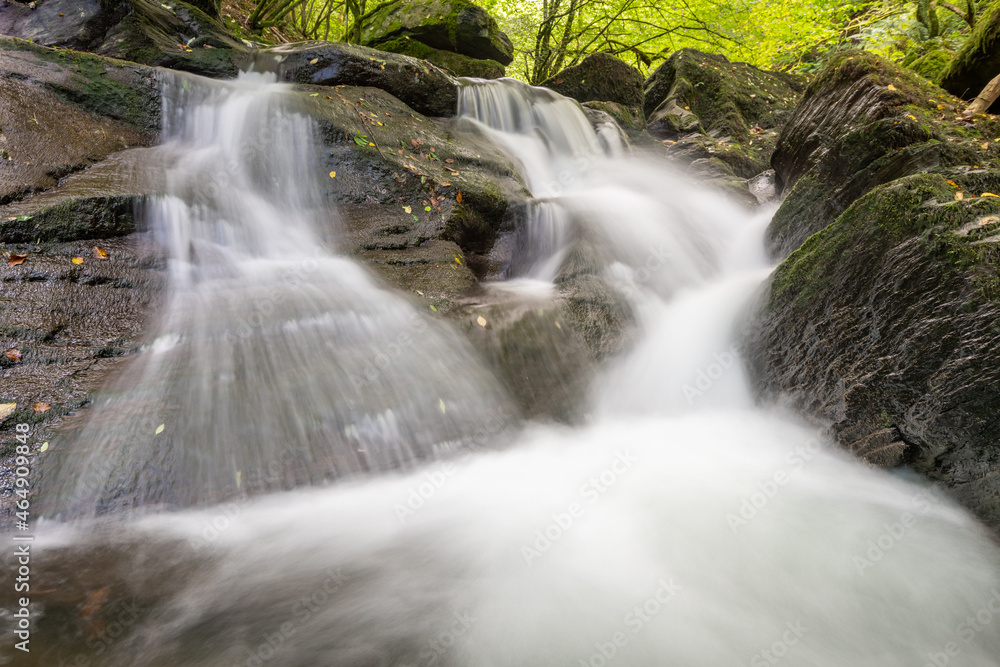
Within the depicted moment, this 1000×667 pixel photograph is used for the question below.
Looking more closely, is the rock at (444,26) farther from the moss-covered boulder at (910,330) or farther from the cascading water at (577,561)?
the moss-covered boulder at (910,330)

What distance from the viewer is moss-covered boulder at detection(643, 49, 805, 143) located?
952 centimetres

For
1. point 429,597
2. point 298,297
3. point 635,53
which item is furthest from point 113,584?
point 635,53

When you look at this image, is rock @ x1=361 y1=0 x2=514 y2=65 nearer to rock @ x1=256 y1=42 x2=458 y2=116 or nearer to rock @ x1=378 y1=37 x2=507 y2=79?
rock @ x1=378 y1=37 x2=507 y2=79

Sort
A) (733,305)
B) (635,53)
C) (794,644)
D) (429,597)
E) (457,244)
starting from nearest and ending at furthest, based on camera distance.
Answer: (794,644)
(429,597)
(733,305)
(457,244)
(635,53)

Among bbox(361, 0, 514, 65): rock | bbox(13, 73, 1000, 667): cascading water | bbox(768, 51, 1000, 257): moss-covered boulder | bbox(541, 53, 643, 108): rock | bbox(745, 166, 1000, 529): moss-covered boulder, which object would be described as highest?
bbox(361, 0, 514, 65): rock

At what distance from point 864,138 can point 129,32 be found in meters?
8.07

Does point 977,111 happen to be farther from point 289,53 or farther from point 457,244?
point 289,53

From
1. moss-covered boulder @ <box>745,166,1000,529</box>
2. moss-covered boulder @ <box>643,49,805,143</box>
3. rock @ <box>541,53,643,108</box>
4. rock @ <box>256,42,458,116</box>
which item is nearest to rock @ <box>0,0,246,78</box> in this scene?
rock @ <box>256,42,458,116</box>

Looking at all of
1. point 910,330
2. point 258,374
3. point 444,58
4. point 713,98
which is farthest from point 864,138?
point 444,58

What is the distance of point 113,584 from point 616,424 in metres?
3.07

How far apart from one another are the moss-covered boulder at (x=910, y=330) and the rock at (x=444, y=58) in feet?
28.3

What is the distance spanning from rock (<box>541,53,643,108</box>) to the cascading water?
27.5 ft

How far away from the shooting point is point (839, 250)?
10.1ft

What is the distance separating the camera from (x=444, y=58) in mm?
9789
